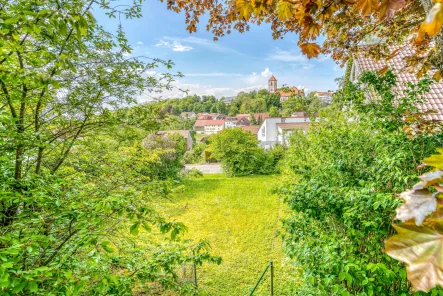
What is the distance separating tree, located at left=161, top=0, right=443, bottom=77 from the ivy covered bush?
64 cm

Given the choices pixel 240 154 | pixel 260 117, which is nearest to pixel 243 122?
pixel 260 117

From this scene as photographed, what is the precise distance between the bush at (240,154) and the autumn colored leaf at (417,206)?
13.1m

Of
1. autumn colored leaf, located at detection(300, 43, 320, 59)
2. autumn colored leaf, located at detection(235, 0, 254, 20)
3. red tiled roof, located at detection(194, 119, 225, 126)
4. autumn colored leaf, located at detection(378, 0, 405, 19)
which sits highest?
red tiled roof, located at detection(194, 119, 225, 126)

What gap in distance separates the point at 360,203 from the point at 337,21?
224cm

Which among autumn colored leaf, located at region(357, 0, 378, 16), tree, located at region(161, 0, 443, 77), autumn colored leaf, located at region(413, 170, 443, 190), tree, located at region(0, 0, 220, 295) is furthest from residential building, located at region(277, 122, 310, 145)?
autumn colored leaf, located at region(413, 170, 443, 190)

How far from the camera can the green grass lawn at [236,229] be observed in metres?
4.68

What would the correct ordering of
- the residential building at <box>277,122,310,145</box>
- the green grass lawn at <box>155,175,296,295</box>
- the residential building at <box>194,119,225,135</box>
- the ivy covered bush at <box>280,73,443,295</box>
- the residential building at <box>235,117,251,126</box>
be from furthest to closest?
the residential building at <box>194,119,225,135</box> → the residential building at <box>235,117,251,126</box> → the residential building at <box>277,122,310,145</box> → the green grass lawn at <box>155,175,296,295</box> → the ivy covered bush at <box>280,73,443,295</box>

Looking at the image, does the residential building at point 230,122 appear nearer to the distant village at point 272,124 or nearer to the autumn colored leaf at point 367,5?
the distant village at point 272,124

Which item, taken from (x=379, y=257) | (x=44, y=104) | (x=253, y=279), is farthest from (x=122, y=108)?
(x=253, y=279)

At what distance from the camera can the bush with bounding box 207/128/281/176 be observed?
13.6 metres

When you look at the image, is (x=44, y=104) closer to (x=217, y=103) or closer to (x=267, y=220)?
(x=267, y=220)

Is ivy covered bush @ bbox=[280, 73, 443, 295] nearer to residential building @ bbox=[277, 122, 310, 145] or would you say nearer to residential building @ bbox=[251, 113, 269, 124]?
residential building @ bbox=[277, 122, 310, 145]

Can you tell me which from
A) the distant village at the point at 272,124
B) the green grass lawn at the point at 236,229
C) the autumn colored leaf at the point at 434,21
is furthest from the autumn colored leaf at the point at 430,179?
the green grass lawn at the point at 236,229

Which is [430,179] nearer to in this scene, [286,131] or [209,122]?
[286,131]
